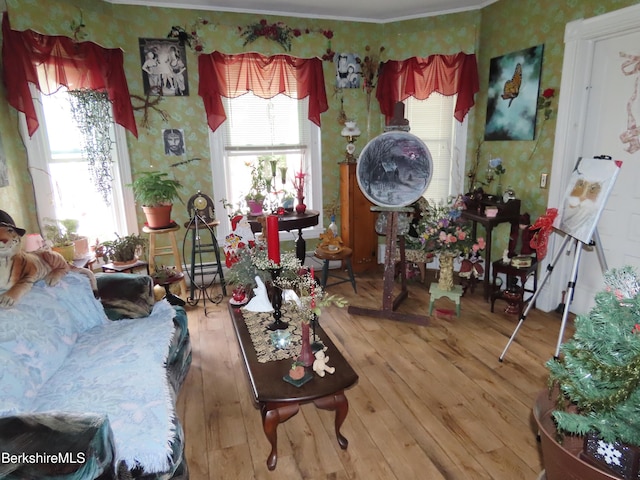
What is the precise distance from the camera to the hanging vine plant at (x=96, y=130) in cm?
334

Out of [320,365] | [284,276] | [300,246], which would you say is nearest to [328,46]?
[300,246]

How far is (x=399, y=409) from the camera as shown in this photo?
233 centimetres

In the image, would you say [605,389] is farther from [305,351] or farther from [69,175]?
[69,175]

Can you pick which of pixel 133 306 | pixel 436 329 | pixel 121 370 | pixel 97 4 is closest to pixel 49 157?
pixel 97 4

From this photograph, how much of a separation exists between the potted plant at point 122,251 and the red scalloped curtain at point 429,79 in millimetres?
2882

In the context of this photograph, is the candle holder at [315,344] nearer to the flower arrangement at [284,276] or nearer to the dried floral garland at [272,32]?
the flower arrangement at [284,276]

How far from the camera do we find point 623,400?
1.12m

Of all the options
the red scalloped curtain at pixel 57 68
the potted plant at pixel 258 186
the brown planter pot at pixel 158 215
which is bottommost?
the brown planter pot at pixel 158 215

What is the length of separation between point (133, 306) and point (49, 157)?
5.86 feet

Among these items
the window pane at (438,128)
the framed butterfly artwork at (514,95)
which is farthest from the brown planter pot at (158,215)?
the framed butterfly artwork at (514,95)

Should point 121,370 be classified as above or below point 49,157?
below

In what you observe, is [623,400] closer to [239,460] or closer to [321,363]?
[321,363]

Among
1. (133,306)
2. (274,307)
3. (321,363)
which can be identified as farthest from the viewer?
(133,306)

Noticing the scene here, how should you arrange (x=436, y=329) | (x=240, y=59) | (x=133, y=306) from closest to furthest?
(x=133, y=306) < (x=436, y=329) < (x=240, y=59)
